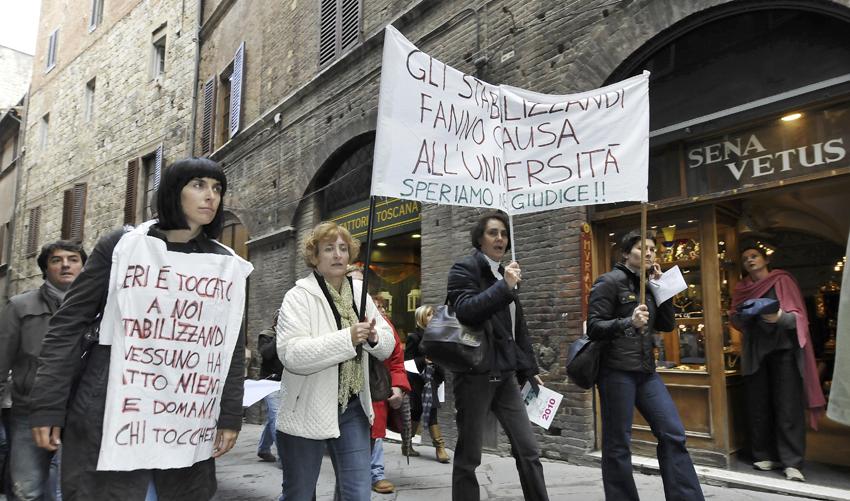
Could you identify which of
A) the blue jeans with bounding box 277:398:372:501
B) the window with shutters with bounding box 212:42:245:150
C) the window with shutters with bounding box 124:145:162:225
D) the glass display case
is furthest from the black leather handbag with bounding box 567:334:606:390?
the window with shutters with bounding box 124:145:162:225

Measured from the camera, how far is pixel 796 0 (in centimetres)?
496

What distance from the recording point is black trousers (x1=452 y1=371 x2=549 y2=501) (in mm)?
3418

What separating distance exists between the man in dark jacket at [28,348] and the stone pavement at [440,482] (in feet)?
6.32

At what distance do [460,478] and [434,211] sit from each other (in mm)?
4769

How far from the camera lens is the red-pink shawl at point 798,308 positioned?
5254 mm

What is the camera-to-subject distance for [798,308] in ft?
17.7

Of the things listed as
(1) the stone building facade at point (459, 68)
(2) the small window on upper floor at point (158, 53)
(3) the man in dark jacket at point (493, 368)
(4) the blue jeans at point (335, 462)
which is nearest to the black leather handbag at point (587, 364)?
(3) the man in dark jacket at point (493, 368)

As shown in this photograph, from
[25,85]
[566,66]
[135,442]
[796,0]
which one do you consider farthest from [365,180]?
[25,85]

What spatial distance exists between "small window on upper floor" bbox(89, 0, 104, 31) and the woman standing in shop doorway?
23.4 m

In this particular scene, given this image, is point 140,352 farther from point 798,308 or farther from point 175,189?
point 798,308

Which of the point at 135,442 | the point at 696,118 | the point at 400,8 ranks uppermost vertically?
the point at 400,8

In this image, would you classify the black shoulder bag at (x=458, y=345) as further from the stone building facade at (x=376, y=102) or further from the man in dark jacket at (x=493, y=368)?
the stone building facade at (x=376, y=102)

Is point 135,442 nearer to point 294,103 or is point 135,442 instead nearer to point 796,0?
point 796,0

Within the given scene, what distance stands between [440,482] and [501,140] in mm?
3228
